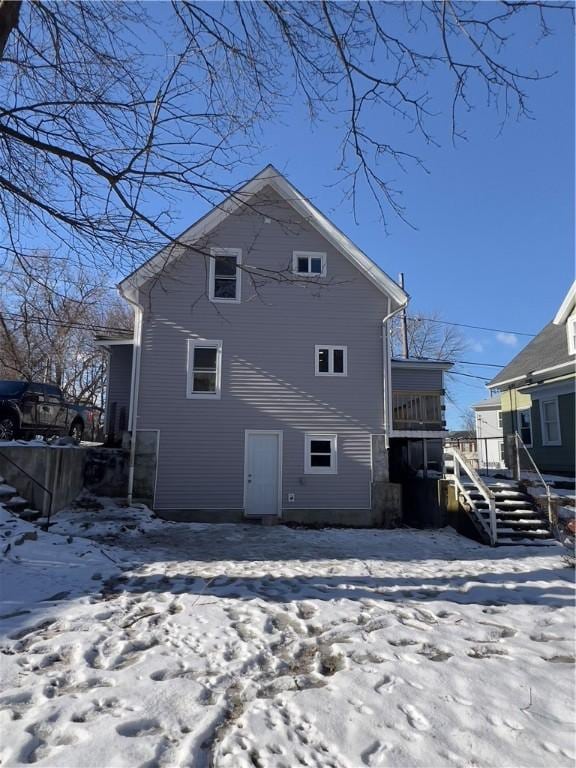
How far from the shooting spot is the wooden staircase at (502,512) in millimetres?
9742

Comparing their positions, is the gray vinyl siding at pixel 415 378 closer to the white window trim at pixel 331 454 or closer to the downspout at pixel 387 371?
the downspout at pixel 387 371

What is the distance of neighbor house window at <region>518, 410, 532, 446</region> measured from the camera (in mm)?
17234

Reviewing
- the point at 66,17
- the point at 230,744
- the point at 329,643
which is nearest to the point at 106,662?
the point at 230,744

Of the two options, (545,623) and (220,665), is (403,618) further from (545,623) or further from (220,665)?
(220,665)

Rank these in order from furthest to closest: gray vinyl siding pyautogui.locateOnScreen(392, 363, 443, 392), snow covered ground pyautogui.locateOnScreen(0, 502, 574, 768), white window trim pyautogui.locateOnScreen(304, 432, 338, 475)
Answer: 1. gray vinyl siding pyautogui.locateOnScreen(392, 363, 443, 392)
2. white window trim pyautogui.locateOnScreen(304, 432, 338, 475)
3. snow covered ground pyautogui.locateOnScreen(0, 502, 574, 768)

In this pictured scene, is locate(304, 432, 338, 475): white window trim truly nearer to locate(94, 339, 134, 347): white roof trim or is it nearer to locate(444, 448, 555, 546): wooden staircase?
locate(444, 448, 555, 546): wooden staircase

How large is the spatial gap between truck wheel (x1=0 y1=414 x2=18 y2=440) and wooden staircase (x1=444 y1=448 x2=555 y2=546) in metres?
10.2

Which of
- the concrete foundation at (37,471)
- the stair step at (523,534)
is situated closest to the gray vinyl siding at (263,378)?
the concrete foundation at (37,471)

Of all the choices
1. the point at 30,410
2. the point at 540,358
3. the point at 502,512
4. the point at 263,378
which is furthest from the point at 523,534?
the point at 30,410

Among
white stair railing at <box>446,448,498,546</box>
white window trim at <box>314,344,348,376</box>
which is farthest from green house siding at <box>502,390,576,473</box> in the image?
white window trim at <box>314,344,348,376</box>

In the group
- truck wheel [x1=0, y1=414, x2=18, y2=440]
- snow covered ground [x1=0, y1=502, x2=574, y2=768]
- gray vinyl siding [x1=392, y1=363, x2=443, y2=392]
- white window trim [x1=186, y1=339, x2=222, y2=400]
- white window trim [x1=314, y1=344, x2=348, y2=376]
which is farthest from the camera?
gray vinyl siding [x1=392, y1=363, x2=443, y2=392]

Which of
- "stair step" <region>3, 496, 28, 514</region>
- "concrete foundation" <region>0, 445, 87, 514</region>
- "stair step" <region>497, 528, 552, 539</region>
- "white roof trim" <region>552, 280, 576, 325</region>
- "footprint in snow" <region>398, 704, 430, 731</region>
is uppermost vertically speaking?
"white roof trim" <region>552, 280, 576, 325</region>

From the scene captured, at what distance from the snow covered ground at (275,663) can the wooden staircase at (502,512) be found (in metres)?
3.36

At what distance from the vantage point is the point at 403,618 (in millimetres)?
4336
